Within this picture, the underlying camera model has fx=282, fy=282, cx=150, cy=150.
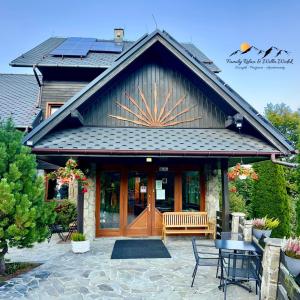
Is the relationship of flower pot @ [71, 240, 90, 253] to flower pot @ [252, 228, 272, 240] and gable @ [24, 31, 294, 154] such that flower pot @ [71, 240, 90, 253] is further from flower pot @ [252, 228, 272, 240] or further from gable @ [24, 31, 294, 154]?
flower pot @ [252, 228, 272, 240]

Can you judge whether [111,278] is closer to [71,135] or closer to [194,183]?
[71,135]

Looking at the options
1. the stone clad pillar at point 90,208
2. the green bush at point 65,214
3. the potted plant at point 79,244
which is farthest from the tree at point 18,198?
the green bush at point 65,214

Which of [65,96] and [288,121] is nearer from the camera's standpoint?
[65,96]

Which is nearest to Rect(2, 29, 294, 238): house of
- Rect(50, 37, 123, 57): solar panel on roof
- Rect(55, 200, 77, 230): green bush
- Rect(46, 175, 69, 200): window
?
Rect(55, 200, 77, 230): green bush

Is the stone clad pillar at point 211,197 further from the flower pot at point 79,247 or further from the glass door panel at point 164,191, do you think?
the flower pot at point 79,247

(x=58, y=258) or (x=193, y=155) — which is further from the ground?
(x=193, y=155)

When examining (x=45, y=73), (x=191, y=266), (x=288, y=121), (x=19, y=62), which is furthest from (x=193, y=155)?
(x=288, y=121)

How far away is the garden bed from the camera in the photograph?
5625mm

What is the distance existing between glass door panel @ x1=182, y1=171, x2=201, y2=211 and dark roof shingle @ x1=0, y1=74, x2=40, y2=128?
19.2ft

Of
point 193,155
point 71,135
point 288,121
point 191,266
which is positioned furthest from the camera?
point 288,121

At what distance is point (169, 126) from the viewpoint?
9070 millimetres

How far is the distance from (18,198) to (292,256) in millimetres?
4841

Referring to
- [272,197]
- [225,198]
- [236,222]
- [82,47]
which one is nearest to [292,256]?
[236,222]

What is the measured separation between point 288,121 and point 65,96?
25607 mm
